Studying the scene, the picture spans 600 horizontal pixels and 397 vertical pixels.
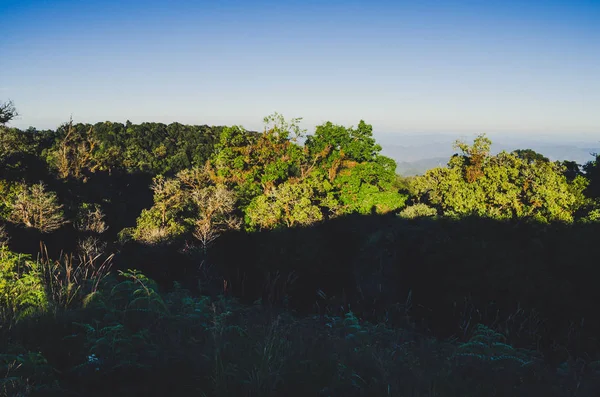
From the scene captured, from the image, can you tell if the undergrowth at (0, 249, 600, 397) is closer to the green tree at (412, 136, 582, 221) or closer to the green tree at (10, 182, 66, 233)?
the green tree at (412, 136, 582, 221)

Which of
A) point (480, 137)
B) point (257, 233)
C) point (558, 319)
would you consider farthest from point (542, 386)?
point (480, 137)

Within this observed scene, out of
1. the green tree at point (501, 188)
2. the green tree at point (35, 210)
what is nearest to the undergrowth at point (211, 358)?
the green tree at point (501, 188)

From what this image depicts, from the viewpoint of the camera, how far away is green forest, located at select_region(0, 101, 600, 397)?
10.0 ft

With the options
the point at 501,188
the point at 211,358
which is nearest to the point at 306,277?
the point at 501,188

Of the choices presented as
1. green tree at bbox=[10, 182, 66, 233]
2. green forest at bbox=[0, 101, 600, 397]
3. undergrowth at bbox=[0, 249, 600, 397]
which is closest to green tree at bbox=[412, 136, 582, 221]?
green forest at bbox=[0, 101, 600, 397]

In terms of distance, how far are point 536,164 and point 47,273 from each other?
22.9 m

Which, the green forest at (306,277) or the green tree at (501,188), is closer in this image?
the green forest at (306,277)

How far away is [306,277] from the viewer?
1842 centimetres

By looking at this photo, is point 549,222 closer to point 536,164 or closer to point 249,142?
point 536,164

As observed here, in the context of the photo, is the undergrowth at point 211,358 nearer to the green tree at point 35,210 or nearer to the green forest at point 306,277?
the green forest at point 306,277

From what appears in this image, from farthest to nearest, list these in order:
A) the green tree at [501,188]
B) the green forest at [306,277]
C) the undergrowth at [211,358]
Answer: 1. the green tree at [501,188]
2. the green forest at [306,277]
3. the undergrowth at [211,358]

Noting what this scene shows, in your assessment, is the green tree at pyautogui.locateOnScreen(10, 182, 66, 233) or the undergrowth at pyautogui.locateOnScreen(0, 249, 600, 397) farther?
the green tree at pyautogui.locateOnScreen(10, 182, 66, 233)

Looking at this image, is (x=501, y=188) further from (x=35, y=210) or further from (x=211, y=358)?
(x=35, y=210)

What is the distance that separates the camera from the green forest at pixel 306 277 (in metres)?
3.05
